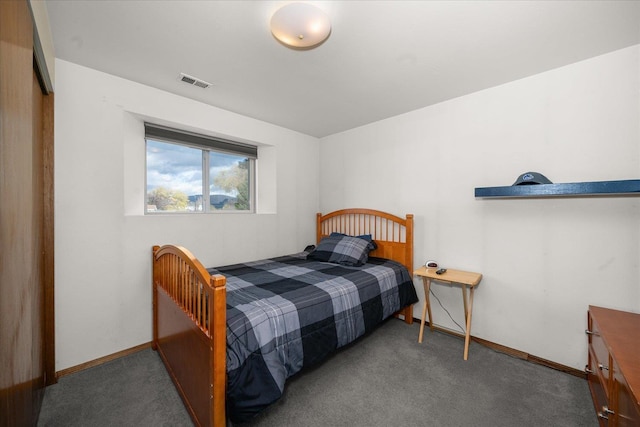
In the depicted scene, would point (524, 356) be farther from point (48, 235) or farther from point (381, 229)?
point (48, 235)

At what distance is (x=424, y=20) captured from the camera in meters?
1.52

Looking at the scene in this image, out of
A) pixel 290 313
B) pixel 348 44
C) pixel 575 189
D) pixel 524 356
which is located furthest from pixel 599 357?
pixel 348 44

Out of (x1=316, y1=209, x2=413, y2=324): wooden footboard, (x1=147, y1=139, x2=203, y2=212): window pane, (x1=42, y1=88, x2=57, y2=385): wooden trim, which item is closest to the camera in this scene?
(x1=42, y1=88, x2=57, y2=385): wooden trim

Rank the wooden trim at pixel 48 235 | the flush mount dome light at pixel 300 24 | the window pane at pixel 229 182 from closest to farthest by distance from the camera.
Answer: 1. the flush mount dome light at pixel 300 24
2. the wooden trim at pixel 48 235
3. the window pane at pixel 229 182

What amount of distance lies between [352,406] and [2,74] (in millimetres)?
2219

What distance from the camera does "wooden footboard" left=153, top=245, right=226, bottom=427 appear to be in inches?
49.1

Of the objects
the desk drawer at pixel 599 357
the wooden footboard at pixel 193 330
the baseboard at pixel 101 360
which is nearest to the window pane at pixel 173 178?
the wooden footboard at pixel 193 330

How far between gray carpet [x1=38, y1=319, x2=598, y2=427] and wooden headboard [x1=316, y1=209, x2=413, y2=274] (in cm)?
104

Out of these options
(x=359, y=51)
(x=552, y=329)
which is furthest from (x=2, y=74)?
(x=552, y=329)

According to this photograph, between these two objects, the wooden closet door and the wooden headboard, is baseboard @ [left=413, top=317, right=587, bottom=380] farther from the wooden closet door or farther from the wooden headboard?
the wooden closet door

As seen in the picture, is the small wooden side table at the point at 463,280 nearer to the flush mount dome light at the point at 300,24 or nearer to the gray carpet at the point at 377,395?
the gray carpet at the point at 377,395

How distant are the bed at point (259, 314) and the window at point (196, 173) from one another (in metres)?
0.71

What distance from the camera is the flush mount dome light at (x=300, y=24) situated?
1.37 metres

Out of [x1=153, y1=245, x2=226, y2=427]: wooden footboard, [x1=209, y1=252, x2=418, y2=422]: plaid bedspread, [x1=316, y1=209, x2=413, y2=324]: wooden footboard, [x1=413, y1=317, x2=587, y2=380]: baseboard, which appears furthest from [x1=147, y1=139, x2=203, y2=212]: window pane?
[x1=413, y1=317, x2=587, y2=380]: baseboard
